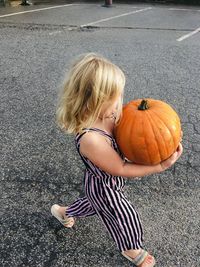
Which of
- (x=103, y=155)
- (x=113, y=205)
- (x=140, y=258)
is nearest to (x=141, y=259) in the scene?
(x=140, y=258)

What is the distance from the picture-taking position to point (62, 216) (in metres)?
2.68

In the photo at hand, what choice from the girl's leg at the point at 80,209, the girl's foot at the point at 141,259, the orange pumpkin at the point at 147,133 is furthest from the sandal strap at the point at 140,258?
the orange pumpkin at the point at 147,133

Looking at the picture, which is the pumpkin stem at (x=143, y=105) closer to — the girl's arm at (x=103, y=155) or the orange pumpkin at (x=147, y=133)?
the orange pumpkin at (x=147, y=133)

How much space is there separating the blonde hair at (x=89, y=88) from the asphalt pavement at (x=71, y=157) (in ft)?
3.23

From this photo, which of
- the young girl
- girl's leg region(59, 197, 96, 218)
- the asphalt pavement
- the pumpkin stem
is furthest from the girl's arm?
the asphalt pavement

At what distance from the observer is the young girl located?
1.90 meters

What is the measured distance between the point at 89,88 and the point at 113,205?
2.35 feet

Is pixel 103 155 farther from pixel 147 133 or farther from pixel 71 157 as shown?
pixel 71 157

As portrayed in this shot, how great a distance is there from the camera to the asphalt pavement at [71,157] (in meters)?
2.55

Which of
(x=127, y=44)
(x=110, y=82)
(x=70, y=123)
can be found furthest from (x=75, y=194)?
(x=127, y=44)

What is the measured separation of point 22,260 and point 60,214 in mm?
407

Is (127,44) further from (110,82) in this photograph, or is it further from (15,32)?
(110,82)

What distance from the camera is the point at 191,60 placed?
21.7ft

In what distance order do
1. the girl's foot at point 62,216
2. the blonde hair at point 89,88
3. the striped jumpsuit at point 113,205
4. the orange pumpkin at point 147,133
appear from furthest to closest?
the girl's foot at point 62,216 < the striped jumpsuit at point 113,205 < the orange pumpkin at point 147,133 < the blonde hair at point 89,88
